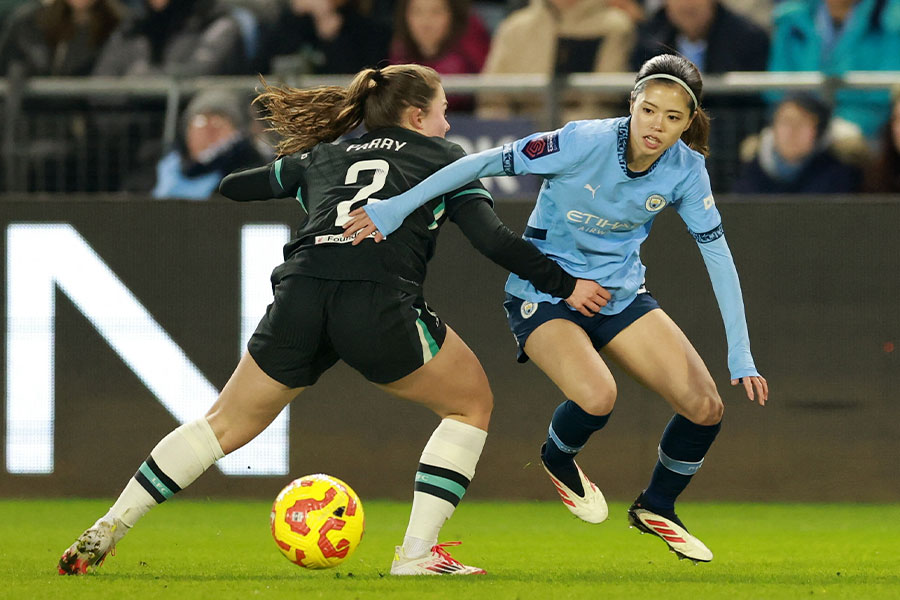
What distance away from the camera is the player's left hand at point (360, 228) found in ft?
16.4

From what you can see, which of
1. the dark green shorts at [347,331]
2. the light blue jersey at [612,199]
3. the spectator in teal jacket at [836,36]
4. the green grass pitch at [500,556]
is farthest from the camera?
the spectator in teal jacket at [836,36]

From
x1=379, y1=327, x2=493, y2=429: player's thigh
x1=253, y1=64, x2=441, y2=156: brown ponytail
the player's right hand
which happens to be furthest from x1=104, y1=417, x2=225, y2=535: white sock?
the player's right hand

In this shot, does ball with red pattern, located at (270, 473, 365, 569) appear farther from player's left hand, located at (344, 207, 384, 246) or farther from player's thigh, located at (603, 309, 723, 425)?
player's thigh, located at (603, 309, 723, 425)

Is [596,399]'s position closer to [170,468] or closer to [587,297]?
[587,297]

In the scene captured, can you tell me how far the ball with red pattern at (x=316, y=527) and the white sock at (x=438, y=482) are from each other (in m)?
0.22

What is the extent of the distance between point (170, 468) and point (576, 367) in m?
1.54

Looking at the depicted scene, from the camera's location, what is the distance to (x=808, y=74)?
28.4 ft

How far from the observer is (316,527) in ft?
16.8

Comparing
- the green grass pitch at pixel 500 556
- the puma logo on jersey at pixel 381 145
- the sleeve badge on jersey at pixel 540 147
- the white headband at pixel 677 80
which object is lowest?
the green grass pitch at pixel 500 556

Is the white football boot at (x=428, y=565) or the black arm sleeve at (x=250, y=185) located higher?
the black arm sleeve at (x=250, y=185)

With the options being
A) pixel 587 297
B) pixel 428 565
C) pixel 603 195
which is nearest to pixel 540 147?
pixel 603 195

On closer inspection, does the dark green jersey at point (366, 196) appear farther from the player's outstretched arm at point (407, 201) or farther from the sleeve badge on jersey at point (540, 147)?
the sleeve badge on jersey at point (540, 147)

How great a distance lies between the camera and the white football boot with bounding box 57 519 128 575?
5.05m

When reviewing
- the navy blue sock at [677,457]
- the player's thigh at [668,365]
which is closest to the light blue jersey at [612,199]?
the player's thigh at [668,365]
